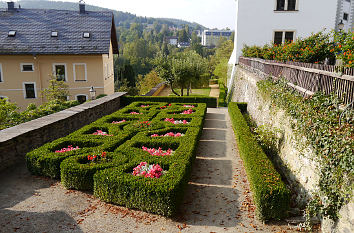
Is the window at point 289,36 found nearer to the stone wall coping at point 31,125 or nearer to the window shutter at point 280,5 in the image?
the window shutter at point 280,5

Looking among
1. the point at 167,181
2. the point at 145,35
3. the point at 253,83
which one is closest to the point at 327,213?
the point at 167,181

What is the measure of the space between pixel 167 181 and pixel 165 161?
48.0 inches

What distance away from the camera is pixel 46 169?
6.88 m

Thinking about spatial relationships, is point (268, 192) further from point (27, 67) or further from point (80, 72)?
point (27, 67)

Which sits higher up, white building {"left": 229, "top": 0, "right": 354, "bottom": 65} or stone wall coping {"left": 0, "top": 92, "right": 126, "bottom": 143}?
white building {"left": 229, "top": 0, "right": 354, "bottom": 65}

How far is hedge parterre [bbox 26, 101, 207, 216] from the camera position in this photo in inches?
214

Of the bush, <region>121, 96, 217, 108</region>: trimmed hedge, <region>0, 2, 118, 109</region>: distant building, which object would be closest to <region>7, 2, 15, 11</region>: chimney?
<region>0, 2, 118, 109</region>: distant building

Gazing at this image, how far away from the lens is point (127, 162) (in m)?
6.88

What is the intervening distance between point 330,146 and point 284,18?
67.7ft

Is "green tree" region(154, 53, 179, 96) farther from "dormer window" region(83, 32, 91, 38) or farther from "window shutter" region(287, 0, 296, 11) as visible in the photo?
"window shutter" region(287, 0, 296, 11)

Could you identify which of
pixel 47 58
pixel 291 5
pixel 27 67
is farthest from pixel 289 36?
pixel 27 67

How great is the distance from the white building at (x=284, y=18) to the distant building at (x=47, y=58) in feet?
39.0

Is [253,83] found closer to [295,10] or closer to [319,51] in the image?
[319,51]

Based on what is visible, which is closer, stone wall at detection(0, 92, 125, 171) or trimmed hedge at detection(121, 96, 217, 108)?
stone wall at detection(0, 92, 125, 171)
